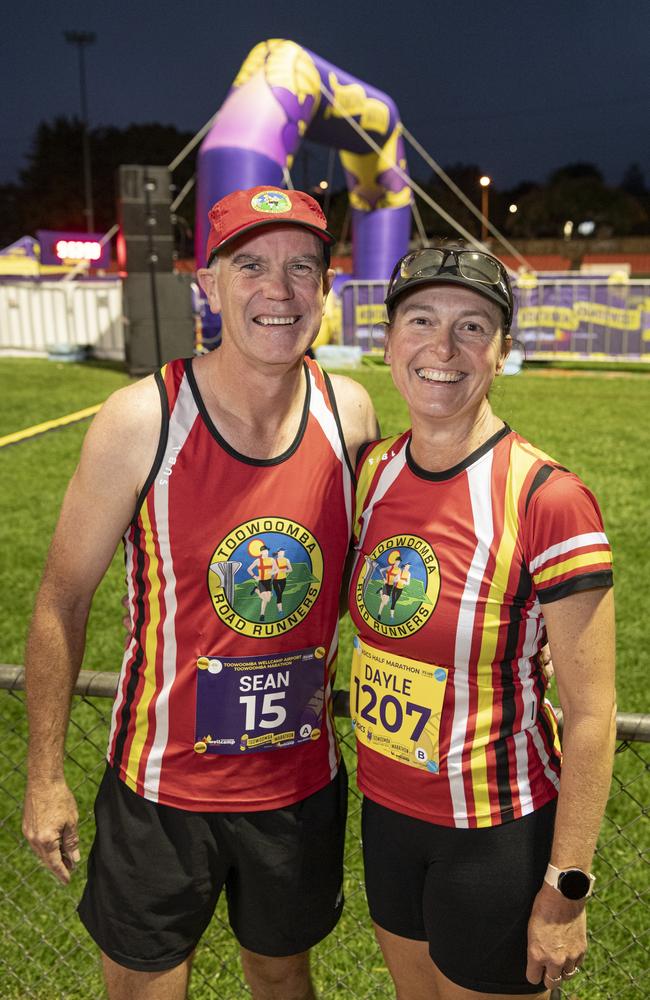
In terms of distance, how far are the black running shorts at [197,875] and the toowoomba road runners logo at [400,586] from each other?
1.96ft

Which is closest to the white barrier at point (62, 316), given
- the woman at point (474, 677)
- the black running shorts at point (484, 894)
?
the woman at point (474, 677)

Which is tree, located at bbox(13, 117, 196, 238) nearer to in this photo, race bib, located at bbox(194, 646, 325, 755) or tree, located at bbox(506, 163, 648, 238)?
tree, located at bbox(506, 163, 648, 238)

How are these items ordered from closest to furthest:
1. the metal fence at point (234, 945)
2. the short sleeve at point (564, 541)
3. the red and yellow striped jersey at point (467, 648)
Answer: the short sleeve at point (564, 541) → the red and yellow striped jersey at point (467, 648) → the metal fence at point (234, 945)

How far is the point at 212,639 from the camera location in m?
2.12

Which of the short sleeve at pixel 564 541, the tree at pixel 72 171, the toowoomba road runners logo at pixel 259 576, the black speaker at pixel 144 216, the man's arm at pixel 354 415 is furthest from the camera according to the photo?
the tree at pixel 72 171

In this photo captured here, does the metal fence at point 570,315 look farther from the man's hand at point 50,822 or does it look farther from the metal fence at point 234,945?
the man's hand at point 50,822

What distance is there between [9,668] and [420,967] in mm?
1361

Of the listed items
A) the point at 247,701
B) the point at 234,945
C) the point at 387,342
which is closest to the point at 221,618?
the point at 247,701

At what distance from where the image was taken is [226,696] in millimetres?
2129

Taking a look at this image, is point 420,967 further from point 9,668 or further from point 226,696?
point 9,668

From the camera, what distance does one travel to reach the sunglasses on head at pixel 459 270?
78.5 inches

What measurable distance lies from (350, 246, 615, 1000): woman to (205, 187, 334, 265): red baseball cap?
320 millimetres

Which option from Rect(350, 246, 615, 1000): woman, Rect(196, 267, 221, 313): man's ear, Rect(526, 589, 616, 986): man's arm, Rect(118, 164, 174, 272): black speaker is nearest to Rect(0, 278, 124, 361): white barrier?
Rect(118, 164, 174, 272): black speaker

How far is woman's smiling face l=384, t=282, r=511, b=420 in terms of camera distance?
2.01 m
